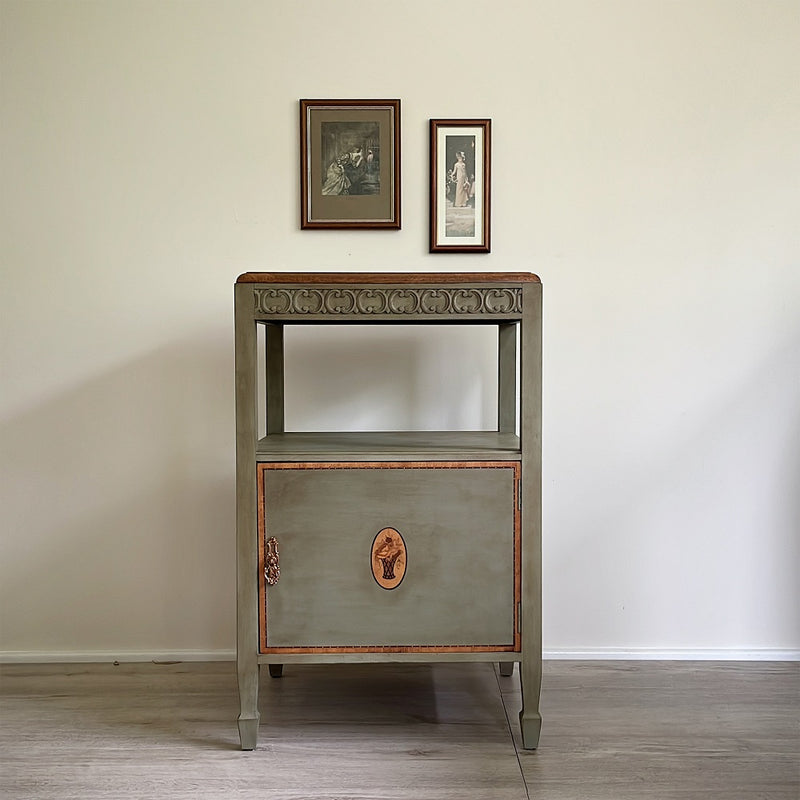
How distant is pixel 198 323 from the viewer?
2762mm

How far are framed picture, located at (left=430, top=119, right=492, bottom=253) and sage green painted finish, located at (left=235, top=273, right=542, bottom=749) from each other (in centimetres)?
67

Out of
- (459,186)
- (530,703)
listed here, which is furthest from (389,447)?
(459,186)

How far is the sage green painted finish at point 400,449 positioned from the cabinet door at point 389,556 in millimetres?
13

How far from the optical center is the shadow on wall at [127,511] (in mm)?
2775

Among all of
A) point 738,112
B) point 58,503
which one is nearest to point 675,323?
point 738,112

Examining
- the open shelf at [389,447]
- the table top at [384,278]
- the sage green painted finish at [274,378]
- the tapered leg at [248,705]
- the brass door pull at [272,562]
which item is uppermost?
the table top at [384,278]

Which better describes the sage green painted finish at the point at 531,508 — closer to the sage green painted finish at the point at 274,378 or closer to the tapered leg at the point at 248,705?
the tapered leg at the point at 248,705

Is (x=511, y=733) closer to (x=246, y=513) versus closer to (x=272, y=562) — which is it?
(x=272, y=562)

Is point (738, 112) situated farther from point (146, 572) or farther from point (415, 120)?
point (146, 572)

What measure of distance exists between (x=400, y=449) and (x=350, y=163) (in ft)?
3.43

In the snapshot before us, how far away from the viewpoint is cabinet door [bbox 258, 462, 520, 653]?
2121mm

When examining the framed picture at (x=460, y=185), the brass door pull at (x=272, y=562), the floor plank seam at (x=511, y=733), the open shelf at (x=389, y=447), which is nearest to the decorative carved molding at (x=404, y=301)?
the open shelf at (x=389, y=447)

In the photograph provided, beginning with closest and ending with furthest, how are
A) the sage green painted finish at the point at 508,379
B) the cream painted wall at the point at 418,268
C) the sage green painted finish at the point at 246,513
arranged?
the sage green painted finish at the point at 246,513, the sage green painted finish at the point at 508,379, the cream painted wall at the point at 418,268

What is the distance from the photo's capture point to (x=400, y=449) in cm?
215
